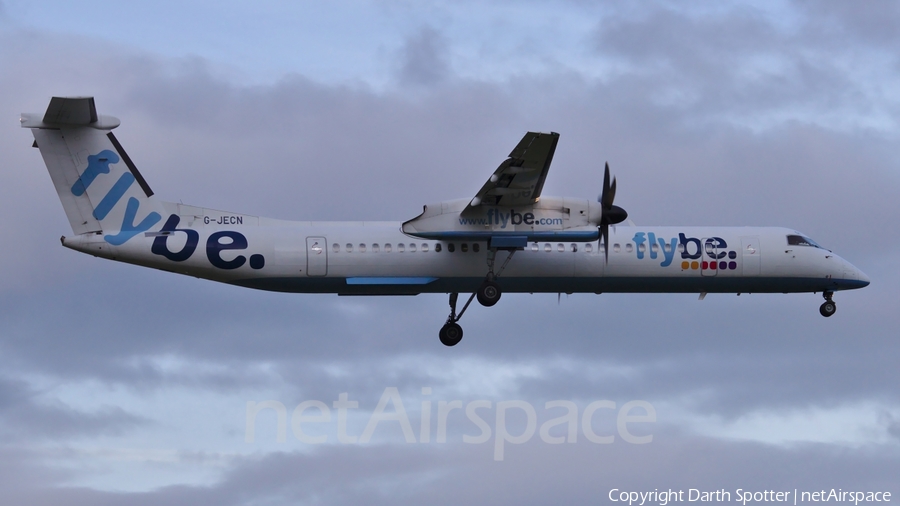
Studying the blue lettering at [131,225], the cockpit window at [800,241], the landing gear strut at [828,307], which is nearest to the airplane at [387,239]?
the blue lettering at [131,225]

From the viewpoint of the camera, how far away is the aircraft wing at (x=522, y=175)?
30531mm

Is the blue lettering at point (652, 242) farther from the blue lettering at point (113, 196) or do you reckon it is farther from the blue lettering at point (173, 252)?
the blue lettering at point (113, 196)

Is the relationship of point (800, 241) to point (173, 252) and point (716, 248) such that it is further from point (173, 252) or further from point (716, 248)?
point (173, 252)

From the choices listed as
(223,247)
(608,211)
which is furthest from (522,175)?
(223,247)

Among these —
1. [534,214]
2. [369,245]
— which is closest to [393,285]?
[369,245]

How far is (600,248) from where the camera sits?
3444 cm

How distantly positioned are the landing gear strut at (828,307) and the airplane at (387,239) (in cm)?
367

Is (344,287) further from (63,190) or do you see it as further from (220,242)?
(63,190)

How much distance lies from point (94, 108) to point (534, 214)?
36.8 ft

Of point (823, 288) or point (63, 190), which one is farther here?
point (823, 288)

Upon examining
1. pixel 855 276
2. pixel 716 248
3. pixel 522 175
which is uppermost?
pixel 522 175

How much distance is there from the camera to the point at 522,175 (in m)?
31.6

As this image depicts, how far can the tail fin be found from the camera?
31859 mm

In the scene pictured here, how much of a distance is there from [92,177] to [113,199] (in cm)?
77
